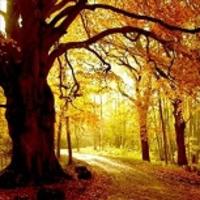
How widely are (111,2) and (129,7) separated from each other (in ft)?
8.14

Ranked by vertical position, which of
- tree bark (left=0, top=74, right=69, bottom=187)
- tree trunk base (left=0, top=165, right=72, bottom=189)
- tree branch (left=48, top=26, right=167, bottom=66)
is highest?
tree branch (left=48, top=26, right=167, bottom=66)

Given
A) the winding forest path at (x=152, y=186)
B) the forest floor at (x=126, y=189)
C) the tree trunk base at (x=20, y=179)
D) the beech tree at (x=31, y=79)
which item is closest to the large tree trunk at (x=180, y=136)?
Answer: the winding forest path at (x=152, y=186)

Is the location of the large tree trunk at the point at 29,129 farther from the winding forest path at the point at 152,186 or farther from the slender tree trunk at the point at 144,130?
the slender tree trunk at the point at 144,130

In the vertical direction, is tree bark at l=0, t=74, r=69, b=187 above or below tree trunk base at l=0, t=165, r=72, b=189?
above

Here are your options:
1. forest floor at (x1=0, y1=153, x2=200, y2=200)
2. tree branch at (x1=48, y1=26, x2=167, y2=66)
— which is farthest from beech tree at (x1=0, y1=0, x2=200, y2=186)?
forest floor at (x1=0, y1=153, x2=200, y2=200)

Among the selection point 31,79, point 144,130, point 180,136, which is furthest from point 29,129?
point 144,130

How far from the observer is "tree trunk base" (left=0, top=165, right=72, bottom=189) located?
52.3 feet

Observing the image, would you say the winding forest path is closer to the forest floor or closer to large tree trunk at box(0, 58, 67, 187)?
the forest floor

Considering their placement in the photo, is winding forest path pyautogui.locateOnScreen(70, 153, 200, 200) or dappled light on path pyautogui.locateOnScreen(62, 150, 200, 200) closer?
dappled light on path pyautogui.locateOnScreen(62, 150, 200, 200)

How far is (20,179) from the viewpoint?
16188 mm

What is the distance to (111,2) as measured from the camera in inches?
829

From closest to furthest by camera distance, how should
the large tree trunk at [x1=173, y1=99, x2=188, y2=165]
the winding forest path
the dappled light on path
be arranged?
the dappled light on path < the winding forest path < the large tree trunk at [x1=173, y1=99, x2=188, y2=165]

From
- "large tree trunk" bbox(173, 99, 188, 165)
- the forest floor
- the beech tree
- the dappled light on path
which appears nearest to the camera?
the forest floor

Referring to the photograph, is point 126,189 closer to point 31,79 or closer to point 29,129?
point 29,129
